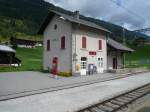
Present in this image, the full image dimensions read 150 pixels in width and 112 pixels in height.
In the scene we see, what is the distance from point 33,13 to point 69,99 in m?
189

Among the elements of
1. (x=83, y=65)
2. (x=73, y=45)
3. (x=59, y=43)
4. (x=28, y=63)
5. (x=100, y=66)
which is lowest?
(x=100, y=66)

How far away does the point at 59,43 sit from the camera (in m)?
33.5

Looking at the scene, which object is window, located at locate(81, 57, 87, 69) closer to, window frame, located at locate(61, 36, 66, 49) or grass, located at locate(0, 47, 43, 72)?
window frame, located at locate(61, 36, 66, 49)

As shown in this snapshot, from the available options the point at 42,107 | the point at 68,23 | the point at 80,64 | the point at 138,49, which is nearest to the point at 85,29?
the point at 68,23

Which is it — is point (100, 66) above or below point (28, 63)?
below

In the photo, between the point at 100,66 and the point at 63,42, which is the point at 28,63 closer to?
the point at 100,66

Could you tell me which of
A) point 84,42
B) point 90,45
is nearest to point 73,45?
point 84,42

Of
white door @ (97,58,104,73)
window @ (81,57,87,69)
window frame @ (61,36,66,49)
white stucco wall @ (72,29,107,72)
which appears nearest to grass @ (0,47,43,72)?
window frame @ (61,36,66,49)

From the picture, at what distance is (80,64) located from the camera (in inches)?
1262

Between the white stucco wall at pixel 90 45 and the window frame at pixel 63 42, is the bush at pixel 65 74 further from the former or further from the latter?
the window frame at pixel 63 42

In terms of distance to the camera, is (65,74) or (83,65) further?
(83,65)

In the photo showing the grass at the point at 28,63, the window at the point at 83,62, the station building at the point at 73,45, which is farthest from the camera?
the grass at the point at 28,63

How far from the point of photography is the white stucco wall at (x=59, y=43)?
1249 inches

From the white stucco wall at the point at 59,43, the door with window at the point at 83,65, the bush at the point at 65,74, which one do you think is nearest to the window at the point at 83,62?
the door with window at the point at 83,65
